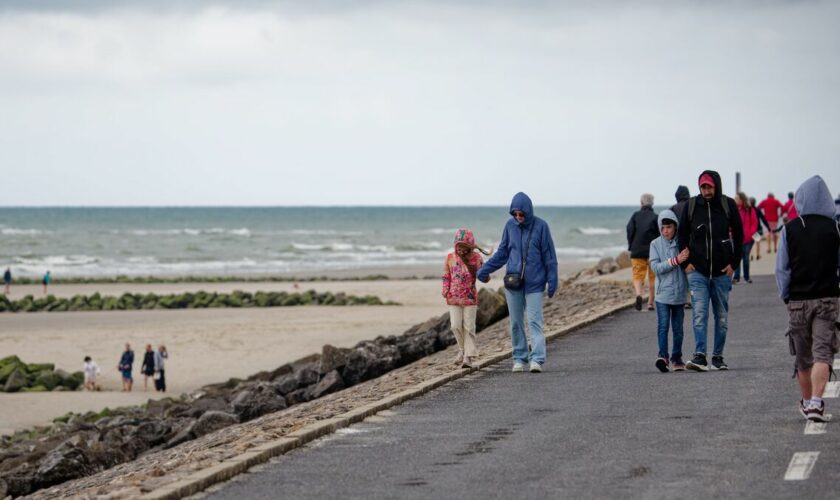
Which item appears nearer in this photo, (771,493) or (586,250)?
(771,493)

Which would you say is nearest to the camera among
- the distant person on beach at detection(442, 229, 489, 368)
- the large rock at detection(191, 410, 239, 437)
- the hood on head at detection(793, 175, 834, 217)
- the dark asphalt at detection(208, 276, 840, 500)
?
the dark asphalt at detection(208, 276, 840, 500)

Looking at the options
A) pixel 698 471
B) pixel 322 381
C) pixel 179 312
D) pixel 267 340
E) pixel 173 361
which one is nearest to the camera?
pixel 698 471

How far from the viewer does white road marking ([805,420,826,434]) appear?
9.65 meters

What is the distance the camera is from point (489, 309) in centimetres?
2347

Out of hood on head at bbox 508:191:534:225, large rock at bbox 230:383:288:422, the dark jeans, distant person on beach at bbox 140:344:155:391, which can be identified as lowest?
the dark jeans

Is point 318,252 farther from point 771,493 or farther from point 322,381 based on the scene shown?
point 771,493

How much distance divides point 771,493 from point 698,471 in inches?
30.7

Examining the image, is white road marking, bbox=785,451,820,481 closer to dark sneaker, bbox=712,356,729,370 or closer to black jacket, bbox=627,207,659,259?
dark sneaker, bbox=712,356,729,370

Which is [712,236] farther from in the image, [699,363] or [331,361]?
[331,361]

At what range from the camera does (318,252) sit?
323 feet

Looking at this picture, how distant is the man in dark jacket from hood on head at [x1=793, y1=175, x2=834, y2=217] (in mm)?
2983

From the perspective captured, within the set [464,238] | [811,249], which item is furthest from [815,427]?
[464,238]

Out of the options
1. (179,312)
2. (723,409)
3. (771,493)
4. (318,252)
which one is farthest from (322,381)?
(318,252)

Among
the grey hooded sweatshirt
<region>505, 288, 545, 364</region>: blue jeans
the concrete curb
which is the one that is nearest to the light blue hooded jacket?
<region>505, 288, 545, 364</region>: blue jeans
